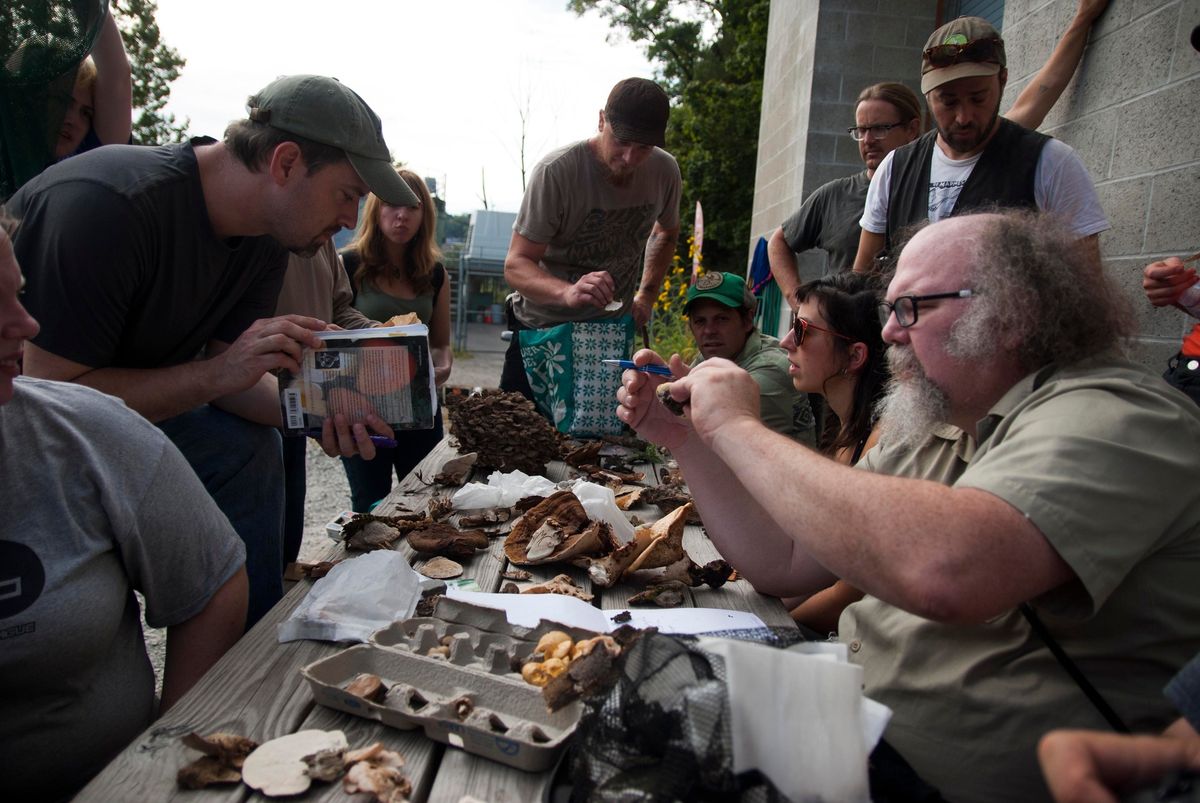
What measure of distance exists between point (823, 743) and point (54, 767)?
1.27m

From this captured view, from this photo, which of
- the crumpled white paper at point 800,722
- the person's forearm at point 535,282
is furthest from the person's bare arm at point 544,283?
the crumpled white paper at point 800,722

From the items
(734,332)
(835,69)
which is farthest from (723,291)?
(835,69)

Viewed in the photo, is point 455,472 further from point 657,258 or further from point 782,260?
point 782,260

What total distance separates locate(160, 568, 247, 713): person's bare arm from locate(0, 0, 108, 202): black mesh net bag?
1.66 meters

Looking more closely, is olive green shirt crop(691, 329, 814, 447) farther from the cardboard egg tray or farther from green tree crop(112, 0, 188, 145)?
green tree crop(112, 0, 188, 145)

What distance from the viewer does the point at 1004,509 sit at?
3.66 feet

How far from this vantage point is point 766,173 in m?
8.66

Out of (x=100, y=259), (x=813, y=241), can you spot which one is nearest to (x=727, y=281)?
(x=813, y=241)

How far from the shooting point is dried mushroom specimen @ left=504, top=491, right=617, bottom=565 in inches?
79.2

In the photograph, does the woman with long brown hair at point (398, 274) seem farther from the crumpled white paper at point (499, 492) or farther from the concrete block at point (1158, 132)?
the concrete block at point (1158, 132)

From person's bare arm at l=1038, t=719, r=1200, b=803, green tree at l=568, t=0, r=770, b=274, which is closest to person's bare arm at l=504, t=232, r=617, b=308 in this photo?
person's bare arm at l=1038, t=719, r=1200, b=803

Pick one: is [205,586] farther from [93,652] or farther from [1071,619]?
[1071,619]

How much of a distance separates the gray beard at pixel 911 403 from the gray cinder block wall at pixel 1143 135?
1.58 metres

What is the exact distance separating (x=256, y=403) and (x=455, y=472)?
31.0 inches
